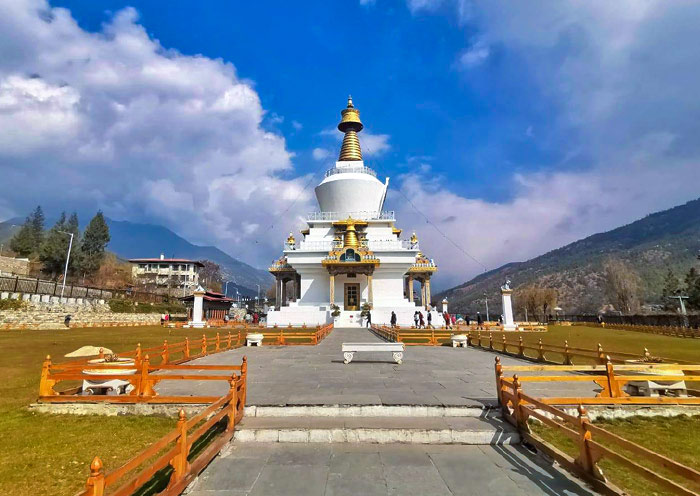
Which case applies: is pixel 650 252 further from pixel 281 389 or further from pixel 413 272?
pixel 281 389

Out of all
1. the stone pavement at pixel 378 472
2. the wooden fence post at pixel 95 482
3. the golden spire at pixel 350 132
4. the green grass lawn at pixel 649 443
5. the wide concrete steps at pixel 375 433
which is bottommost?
the green grass lawn at pixel 649 443

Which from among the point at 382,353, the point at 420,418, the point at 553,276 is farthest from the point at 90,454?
the point at 553,276

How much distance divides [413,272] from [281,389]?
128 feet

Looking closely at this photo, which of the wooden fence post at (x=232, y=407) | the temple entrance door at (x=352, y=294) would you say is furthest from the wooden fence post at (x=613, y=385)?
the temple entrance door at (x=352, y=294)

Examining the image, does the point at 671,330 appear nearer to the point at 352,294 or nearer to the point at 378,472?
the point at 352,294

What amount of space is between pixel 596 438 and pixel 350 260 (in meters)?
33.5

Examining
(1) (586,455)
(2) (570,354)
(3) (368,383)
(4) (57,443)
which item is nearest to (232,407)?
(4) (57,443)

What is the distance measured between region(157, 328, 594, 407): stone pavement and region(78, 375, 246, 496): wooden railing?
103 centimetres

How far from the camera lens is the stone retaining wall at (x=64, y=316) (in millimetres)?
30984

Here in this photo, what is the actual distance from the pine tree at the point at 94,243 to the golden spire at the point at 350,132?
5153 cm

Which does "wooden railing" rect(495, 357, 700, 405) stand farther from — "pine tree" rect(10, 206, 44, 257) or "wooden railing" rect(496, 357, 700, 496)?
"pine tree" rect(10, 206, 44, 257)

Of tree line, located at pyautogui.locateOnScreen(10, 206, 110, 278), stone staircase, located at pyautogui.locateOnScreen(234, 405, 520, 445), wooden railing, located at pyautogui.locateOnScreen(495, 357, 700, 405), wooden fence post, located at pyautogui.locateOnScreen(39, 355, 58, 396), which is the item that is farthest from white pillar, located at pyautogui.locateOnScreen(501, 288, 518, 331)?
tree line, located at pyautogui.locateOnScreen(10, 206, 110, 278)

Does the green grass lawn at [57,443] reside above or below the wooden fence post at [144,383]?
below

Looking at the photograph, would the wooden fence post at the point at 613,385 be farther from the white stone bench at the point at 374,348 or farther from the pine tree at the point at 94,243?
the pine tree at the point at 94,243
